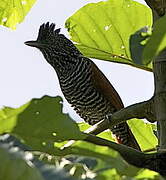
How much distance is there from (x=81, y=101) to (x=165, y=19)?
9.93 ft

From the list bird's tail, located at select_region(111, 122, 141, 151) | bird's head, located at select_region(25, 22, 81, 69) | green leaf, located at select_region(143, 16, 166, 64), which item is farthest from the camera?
bird's head, located at select_region(25, 22, 81, 69)

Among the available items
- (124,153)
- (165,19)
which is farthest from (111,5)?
(165,19)

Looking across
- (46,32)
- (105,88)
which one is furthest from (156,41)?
(46,32)

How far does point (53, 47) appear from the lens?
13.5 ft

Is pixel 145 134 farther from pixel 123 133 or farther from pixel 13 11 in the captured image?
pixel 123 133

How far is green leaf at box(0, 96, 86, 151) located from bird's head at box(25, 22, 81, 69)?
3.30 meters

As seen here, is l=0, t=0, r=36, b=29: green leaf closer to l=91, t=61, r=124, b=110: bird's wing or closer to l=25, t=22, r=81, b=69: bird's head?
l=91, t=61, r=124, b=110: bird's wing

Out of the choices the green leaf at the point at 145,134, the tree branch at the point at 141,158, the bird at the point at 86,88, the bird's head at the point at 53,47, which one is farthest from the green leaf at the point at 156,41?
the bird's head at the point at 53,47

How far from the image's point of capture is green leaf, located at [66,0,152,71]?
6.29ft

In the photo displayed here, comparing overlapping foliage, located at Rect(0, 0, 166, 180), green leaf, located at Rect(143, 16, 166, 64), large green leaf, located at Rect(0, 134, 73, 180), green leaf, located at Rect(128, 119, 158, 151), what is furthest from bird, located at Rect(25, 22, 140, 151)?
large green leaf, located at Rect(0, 134, 73, 180)

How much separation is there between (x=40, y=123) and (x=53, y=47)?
345cm

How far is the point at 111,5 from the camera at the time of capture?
2.03 meters

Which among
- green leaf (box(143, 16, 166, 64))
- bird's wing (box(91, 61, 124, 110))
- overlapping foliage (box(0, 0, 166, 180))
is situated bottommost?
bird's wing (box(91, 61, 124, 110))

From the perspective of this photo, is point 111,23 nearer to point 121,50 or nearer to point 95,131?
point 121,50
